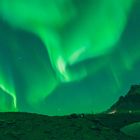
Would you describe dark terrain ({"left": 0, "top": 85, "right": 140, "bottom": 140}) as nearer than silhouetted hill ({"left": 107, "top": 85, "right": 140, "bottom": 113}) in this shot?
Yes

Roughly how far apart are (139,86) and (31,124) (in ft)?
325

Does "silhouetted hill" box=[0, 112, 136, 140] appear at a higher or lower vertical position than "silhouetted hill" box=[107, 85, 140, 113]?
lower

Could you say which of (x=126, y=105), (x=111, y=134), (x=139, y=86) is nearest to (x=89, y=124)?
(x=111, y=134)

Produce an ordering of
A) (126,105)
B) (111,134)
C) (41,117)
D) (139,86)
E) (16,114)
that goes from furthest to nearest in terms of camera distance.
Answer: (139,86) → (126,105) → (16,114) → (41,117) → (111,134)

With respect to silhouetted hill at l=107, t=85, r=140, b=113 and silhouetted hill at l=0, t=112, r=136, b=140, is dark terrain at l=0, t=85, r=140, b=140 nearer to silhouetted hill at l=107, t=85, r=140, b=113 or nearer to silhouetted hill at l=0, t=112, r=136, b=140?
silhouetted hill at l=0, t=112, r=136, b=140

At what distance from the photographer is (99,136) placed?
6297 centimetres

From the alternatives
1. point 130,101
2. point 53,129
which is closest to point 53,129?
point 53,129

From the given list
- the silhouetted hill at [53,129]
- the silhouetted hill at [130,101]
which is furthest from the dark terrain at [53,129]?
the silhouetted hill at [130,101]

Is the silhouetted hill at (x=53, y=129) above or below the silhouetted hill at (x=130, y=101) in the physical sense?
below

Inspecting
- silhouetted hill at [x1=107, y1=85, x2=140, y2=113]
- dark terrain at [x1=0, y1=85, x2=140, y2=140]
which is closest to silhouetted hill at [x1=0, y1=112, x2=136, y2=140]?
dark terrain at [x1=0, y1=85, x2=140, y2=140]

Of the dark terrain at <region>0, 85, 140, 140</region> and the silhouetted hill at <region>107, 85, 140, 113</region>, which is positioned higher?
the silhouetted hill at <region>107, 85, 140, 113</region>

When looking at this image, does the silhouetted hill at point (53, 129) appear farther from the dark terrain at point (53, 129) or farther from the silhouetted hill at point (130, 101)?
the silhouetted hill at point (130, 101)

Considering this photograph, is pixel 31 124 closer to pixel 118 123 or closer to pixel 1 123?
pixel 1 123

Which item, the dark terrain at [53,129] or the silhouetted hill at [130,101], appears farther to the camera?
the silhouetted hill at [130,101]
